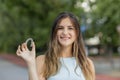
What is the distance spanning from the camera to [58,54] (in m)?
3.40

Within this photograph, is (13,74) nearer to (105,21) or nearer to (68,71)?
(105,21)

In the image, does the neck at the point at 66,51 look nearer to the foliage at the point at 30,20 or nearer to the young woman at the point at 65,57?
the young woman at the point at 65,57

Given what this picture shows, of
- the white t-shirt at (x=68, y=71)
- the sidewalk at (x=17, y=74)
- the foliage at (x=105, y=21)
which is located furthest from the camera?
the foliage at (x=105, y=21)

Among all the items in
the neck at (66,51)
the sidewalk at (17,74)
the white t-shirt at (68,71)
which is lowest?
the sidewalk at (17,74)

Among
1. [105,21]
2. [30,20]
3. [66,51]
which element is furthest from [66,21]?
[30,20]

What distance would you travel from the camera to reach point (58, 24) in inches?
133

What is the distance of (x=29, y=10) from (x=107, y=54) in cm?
551

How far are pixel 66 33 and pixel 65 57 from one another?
0.19 metres

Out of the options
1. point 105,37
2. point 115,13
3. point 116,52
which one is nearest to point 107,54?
point 105,37

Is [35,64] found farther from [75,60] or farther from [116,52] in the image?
[116,52]

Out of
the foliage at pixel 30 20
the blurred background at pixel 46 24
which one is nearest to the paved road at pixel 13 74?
the blurred background at pixel 46 24

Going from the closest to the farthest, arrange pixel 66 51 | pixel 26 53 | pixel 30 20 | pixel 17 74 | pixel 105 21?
pixel 26 53
pixel 66 51
pixel 17 74
pixel 105 21
pixel 30 20

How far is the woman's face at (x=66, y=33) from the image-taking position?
335 centimetres

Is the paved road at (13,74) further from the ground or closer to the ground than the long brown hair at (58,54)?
closer to the ground
